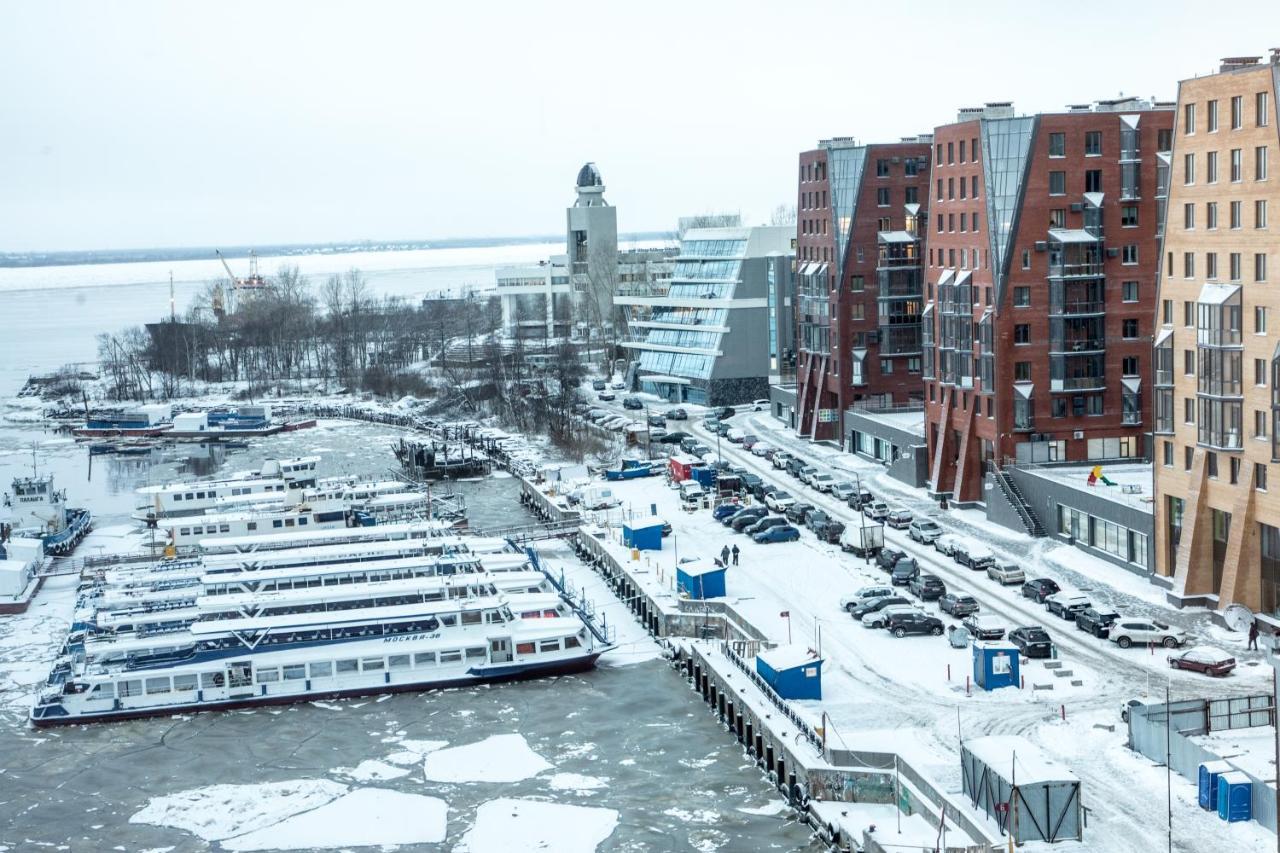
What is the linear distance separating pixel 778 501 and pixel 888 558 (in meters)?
13.3

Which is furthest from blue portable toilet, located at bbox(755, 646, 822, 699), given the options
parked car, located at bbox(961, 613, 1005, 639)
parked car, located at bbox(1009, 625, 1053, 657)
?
parked car, located at bbox(1009, 625, 1053, 657)

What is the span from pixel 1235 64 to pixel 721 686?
82.0 feet

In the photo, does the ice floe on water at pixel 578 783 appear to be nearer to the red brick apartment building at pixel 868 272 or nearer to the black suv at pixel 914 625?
the black suv at pixel 914 625

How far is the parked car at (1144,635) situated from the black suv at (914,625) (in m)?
5.17

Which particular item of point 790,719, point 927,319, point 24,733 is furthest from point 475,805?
point 927,319

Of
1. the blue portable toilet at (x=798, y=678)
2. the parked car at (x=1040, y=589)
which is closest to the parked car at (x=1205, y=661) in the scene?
the parked car at (x=1040, y=589)

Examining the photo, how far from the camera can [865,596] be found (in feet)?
156

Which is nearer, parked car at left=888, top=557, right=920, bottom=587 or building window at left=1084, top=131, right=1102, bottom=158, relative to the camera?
parked car at left=888, top=557, right=920, bottom=587

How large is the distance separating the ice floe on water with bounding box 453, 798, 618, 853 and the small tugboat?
1599 inches

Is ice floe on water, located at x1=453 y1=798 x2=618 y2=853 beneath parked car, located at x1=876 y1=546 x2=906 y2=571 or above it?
beneath

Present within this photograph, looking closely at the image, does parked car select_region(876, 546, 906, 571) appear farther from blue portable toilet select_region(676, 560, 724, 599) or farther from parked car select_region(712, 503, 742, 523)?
parked car select_region(712, 503, 742, 523)

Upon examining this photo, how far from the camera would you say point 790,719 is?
123 feet

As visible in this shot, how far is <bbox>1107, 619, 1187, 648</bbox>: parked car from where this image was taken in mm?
41250

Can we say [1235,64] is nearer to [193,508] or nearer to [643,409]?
[193,508]
